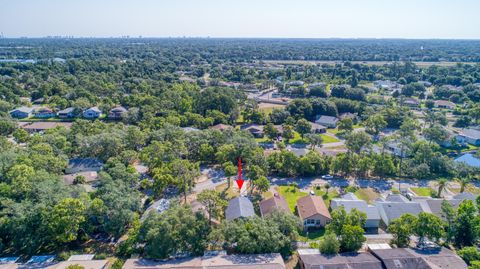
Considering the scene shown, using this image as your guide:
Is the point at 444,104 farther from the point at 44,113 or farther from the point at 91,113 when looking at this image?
the point at 44,113

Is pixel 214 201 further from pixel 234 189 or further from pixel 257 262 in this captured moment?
pixel 234 189


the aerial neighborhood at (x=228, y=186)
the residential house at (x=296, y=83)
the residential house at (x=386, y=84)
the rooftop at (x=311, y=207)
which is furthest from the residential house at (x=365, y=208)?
the residential house at (x=386, y=84)

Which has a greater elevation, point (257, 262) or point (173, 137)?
point (173, 137)

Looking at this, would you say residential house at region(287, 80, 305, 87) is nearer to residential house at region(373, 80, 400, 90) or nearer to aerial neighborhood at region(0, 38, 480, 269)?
residential house at region(373, 80, 400, 90)

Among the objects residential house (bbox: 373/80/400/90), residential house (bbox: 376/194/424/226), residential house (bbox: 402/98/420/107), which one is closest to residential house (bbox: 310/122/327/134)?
residential house (bbox: 376/194/424/226)

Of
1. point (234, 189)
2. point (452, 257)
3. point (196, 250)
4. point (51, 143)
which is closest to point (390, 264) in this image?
point (452, 257)

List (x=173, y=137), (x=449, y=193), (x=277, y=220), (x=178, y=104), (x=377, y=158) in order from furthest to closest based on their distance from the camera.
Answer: (x=178, y=104) < (x=173, y=137) < (x=377, y=158) < (x=449, y=193) < (x=277, y=220)

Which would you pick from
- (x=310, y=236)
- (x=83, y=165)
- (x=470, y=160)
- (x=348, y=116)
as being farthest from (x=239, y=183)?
(x=348, y=116)

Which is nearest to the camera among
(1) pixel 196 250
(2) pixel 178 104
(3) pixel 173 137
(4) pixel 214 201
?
(1) pixel 196 250
